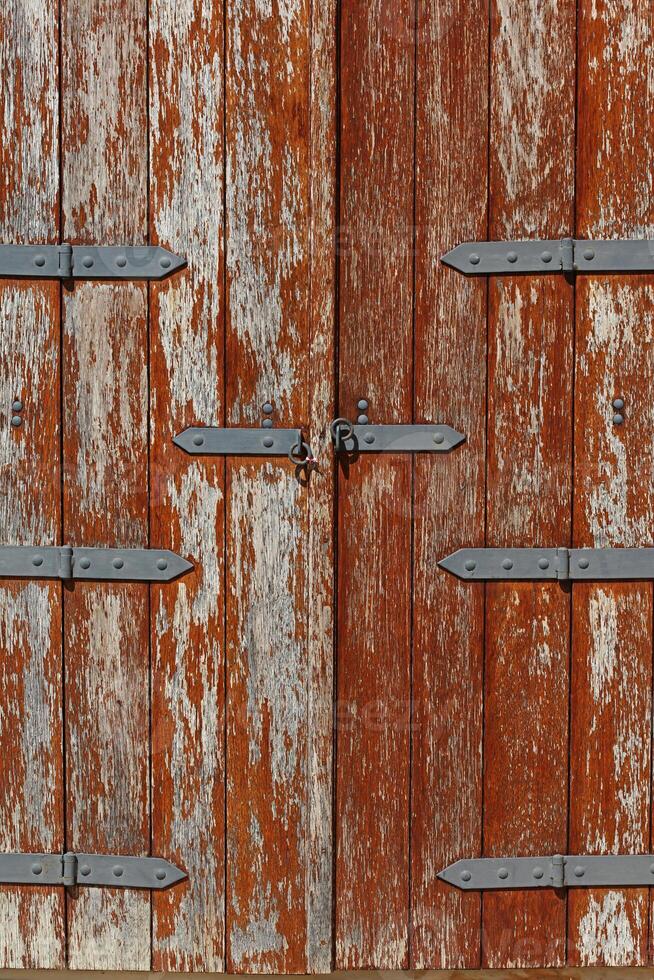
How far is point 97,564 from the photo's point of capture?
2.02m

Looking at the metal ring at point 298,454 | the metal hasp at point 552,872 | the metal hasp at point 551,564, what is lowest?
the metal hasp at point 552,872

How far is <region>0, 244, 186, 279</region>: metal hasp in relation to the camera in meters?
1.98

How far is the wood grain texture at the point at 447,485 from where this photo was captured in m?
1.99

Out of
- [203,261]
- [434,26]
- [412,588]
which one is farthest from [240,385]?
[434,26]

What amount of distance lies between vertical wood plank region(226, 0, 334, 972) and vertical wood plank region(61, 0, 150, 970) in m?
0.19

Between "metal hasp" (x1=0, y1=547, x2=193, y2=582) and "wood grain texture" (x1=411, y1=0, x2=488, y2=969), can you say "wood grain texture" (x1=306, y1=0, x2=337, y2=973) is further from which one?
"metal hasp" (x1=0, y1=547, x2=193, y2=582)

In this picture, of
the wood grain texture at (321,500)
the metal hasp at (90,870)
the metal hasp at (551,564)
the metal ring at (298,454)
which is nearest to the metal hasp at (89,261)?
the wood grain texture at (321,500)

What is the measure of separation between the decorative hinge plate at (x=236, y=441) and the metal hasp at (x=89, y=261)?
0.33 meters

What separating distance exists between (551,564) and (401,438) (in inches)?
15.9

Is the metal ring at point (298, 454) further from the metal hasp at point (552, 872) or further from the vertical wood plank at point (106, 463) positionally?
the metal hasp at point (552, 872)

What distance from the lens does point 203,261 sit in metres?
1.99

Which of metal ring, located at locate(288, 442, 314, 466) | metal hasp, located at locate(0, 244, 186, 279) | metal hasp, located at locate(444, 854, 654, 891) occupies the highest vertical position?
metal hasp, located at locate(0, 244, 186, 279)

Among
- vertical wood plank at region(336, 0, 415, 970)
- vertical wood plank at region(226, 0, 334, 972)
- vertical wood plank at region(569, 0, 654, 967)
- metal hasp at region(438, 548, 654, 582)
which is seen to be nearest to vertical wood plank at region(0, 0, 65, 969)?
vertical wood plank at region(226, 0, 334, 972)

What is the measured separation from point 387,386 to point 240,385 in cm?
30
